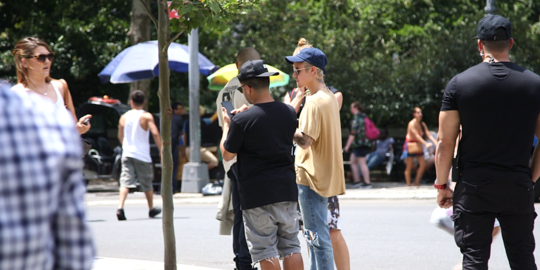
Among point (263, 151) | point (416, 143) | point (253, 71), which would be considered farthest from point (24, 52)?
point (416, 143)

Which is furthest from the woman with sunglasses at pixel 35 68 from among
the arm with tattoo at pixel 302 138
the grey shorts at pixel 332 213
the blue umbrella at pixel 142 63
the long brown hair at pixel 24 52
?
the blue umbrella at pixel 142 63

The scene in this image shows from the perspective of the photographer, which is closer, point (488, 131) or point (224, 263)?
point (488, 131)

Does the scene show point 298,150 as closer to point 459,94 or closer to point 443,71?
point 459,94

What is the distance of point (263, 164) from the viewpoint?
403 cm

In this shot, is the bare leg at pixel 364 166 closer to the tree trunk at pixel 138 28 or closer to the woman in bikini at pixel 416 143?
the woman in bikini at pixel 416 143

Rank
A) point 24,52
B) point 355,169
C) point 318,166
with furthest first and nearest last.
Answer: point 355,169, point 24,52, point 318,166

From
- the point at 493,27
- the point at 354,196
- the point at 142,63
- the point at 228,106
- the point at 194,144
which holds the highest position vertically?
the point at 142,63

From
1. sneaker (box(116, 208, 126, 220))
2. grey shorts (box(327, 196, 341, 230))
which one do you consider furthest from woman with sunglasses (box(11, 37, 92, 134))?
sneaker (box(116, 208, 126, 220))

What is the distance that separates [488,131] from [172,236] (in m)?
2.41

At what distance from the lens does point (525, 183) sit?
3459 millimetres

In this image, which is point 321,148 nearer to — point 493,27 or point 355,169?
point 493,27

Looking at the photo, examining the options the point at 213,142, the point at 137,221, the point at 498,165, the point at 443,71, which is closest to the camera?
the point at 498,165

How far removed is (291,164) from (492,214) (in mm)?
1347

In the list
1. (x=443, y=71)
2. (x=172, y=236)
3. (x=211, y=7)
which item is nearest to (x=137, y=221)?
(x=172, y=236)
